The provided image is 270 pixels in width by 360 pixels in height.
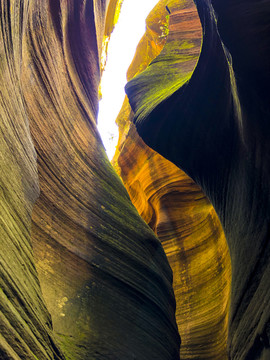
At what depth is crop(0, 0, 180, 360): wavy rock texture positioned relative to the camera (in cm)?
251

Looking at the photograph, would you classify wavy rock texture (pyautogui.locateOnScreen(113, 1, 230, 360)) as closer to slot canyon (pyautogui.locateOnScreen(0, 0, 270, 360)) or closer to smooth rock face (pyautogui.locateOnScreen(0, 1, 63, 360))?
slot canyon (pyautogui.locateOnScreen(0, 0, 270, 360))

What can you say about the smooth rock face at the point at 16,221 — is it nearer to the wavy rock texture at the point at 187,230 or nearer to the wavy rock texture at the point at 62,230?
the wavy rock texture at the point at 62,230

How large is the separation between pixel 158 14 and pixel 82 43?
8.86 m

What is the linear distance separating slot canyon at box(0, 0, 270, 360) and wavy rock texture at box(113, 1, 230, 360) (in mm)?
63

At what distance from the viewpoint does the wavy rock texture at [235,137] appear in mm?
2986

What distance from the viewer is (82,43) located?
6.82 meters

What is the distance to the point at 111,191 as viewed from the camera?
522cm

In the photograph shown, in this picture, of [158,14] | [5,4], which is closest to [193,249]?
[5,4]

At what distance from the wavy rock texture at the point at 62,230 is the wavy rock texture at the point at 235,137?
1037 millimetres

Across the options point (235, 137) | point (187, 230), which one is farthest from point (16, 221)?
point (187, 230)

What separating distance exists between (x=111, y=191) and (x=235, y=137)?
6.73ft

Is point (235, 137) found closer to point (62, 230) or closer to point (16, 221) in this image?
point (62, 230)

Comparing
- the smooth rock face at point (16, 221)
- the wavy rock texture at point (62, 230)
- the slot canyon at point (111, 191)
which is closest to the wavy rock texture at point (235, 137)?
the slot canyon at point (111, 191)

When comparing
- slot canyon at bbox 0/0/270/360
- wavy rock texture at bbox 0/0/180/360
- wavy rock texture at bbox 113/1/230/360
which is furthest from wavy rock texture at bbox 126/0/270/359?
wavy rock texture at bbox 113/1/230/360
